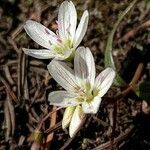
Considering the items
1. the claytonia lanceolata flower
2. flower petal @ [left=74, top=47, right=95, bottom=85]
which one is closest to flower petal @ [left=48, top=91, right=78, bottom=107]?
the claytonia lanceolata flower

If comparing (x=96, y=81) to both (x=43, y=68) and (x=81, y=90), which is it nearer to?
(x=81, y=90)

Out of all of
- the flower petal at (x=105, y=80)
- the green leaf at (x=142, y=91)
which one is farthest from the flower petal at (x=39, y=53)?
the green leaf at (x=142, y=91)

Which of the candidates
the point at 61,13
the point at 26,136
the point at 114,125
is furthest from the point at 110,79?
the point at 26,136

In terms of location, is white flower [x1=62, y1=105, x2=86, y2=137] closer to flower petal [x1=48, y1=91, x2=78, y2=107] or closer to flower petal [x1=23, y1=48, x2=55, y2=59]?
flower petal [x1=48, y1=91, x2=78, y2=107]

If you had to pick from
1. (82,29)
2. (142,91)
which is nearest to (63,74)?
(82,29)

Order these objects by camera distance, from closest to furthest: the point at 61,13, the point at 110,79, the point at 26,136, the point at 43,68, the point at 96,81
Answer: the point at 110,79
the point at 96,81
the point at 61,13
the point at 26,136
the point at 43,68

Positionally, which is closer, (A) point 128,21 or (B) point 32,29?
(B) point 32,29
